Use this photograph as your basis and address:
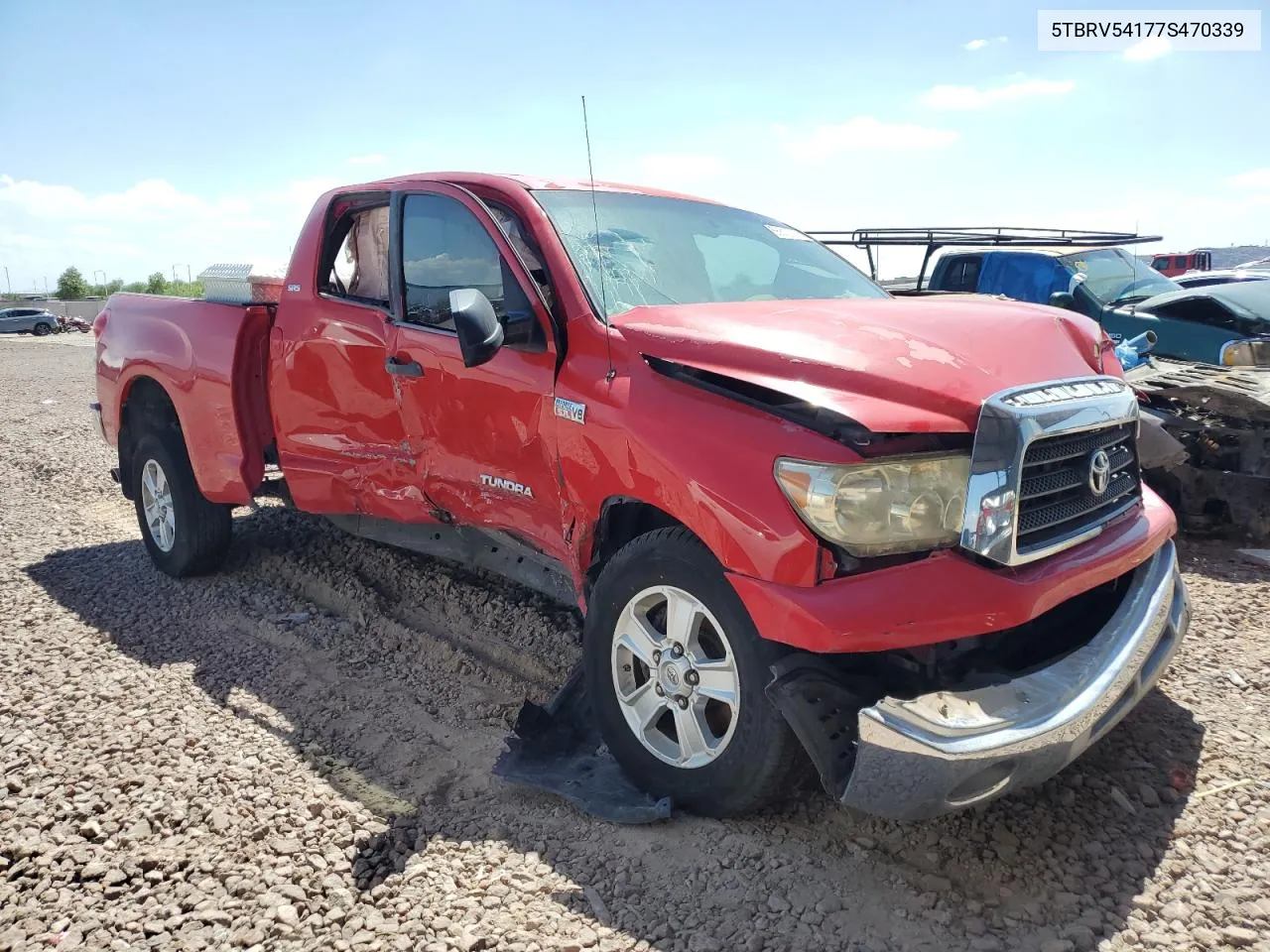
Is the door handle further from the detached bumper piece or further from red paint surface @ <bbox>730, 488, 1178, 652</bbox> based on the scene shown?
the detached bumper piece

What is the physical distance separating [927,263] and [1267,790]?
7081mm

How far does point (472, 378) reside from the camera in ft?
11.7

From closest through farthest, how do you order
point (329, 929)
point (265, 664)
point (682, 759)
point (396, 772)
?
1. point (329, 929)
2. point (682, 759)
3. point (396, 772)
4. point (265, 664)

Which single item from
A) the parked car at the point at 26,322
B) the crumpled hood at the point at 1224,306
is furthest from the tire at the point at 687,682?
the parked car at the point at 26,322

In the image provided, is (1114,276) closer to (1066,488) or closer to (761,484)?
(1066,488)

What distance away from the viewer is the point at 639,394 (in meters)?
2.89

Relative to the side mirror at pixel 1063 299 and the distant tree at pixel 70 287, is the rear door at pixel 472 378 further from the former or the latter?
the distant tree at pixel 70 287

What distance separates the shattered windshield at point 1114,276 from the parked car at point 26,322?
44269 mm

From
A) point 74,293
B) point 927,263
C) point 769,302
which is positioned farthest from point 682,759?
point 74,293

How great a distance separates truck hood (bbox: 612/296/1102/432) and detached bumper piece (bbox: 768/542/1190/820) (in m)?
0.70

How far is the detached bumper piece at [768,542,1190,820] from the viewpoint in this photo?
2.28m

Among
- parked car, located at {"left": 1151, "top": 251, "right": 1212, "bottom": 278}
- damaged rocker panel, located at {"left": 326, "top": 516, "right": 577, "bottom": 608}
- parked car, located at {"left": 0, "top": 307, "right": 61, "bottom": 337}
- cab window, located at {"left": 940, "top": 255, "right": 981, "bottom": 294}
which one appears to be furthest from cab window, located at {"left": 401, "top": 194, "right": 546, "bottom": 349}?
parked car, located at {"left": 0, "top": 307, "right": 61, "bottom": 337}

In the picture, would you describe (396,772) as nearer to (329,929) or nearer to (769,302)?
(329,929)

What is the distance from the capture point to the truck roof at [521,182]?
3.73 meters
